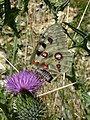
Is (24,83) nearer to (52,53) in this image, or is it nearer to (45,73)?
(45,73)

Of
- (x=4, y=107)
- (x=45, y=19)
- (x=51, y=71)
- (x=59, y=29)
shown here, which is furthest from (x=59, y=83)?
(x=45, y=19)

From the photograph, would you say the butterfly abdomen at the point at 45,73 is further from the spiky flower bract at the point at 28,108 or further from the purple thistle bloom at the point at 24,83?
the spiky flower bract at the point at 28,108

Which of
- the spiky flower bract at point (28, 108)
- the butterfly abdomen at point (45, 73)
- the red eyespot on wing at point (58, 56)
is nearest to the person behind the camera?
the spiky flower bract at point (28, 108)

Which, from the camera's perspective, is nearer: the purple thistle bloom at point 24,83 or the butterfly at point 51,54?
the purple thistle bloom at point 24,83

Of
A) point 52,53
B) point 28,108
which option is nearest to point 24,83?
point 28,108

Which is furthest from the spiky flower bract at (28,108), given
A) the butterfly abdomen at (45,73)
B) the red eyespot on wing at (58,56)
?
the red eyespot on wing at (58,56)

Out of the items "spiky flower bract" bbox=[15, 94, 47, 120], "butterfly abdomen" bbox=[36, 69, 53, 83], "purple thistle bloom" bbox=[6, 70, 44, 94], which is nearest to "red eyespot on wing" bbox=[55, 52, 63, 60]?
"butterfly abdomen" bbox=[36, 69, 53, 83]
